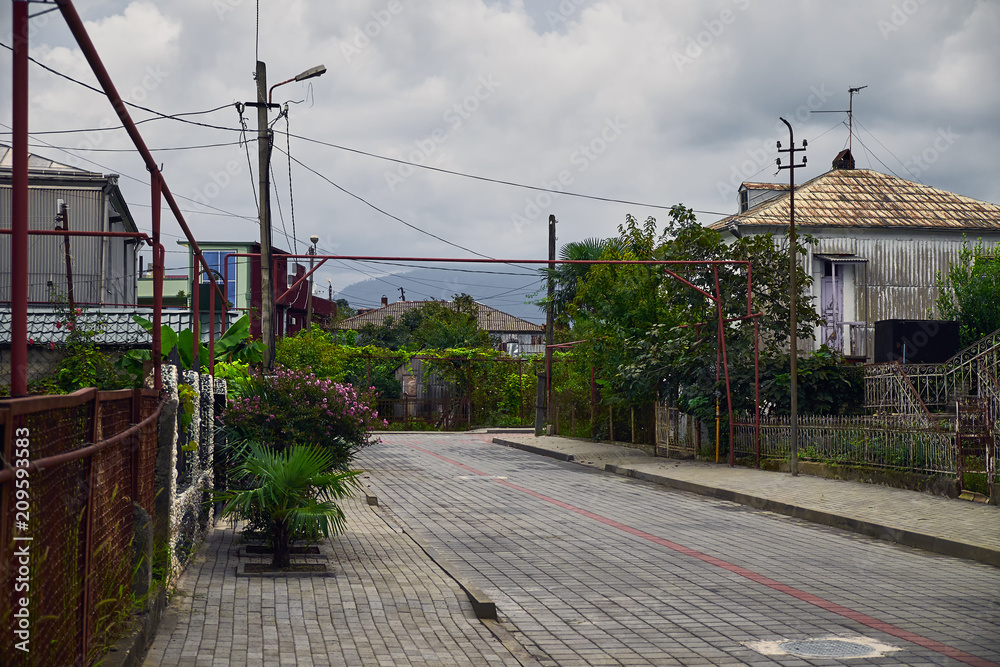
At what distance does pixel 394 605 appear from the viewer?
7715 millimetres

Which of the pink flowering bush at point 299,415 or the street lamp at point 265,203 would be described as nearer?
the pink flowering bush at point 299,415

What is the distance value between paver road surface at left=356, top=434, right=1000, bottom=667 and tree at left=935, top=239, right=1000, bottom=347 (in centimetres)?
1492

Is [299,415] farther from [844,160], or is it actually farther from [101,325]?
[844,160]

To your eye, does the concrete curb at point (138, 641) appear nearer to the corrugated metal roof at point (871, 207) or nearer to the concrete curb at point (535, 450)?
the concrete curb at point (535, 450)

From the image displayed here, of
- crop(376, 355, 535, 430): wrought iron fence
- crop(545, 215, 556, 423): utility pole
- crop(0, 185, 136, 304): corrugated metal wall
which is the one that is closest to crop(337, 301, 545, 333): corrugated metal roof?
crop(376, 355, 535, 430): wrought iron fence

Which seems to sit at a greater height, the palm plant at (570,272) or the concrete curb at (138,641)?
the palm plant at (570,272)

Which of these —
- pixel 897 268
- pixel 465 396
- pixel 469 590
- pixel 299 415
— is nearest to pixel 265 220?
pixel 299 415

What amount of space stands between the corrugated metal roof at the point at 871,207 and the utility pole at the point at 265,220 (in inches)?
597

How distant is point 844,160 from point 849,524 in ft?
80.9

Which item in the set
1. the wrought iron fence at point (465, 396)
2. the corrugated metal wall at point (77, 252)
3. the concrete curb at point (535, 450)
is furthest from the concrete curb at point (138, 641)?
the wrought iron fence at point (465, 396)

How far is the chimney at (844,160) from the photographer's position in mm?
34781

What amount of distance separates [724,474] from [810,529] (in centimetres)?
669

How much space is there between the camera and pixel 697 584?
8930mm

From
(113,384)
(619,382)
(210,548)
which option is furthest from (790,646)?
(619,382)
